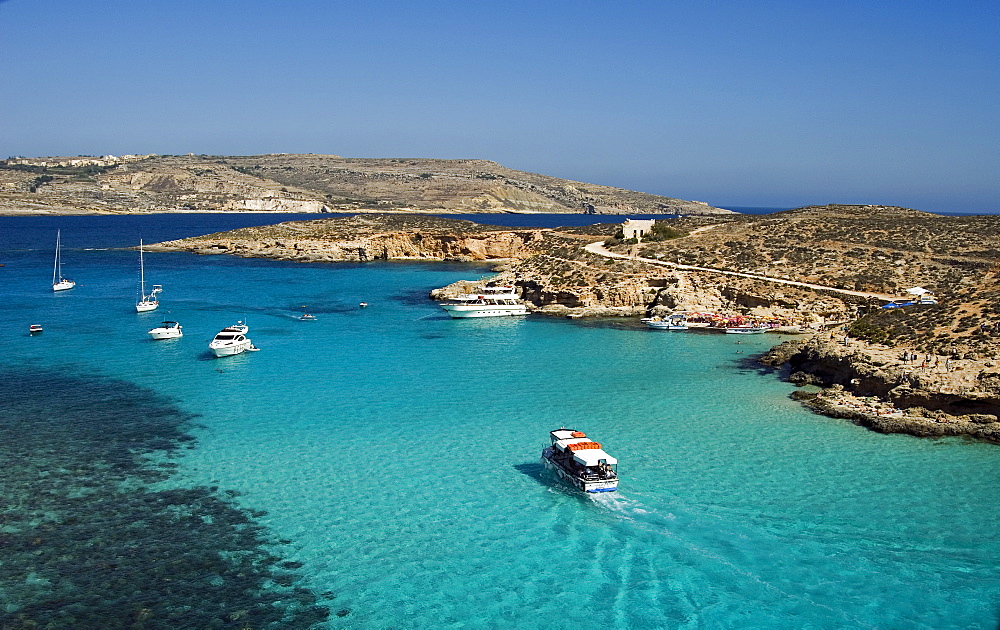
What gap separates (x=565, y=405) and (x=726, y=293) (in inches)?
985

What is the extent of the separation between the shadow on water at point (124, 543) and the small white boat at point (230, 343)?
11488 millimetres

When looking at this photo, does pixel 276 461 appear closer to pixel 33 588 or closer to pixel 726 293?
pixel 33 588

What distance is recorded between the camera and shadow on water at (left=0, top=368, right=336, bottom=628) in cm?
1488

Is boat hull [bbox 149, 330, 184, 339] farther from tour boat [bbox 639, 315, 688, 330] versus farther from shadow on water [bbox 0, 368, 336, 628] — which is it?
tour boat [bbox 639, 315, 688, 330]

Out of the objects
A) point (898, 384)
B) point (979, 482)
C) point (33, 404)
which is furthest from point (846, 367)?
point (33, 404)

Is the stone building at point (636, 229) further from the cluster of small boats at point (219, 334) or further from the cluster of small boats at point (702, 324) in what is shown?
the cluster of small boats at point (219, 334)

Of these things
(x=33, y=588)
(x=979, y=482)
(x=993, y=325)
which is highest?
(x=993, y=325)

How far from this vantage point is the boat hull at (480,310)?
50938 mm

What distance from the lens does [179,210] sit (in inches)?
6885

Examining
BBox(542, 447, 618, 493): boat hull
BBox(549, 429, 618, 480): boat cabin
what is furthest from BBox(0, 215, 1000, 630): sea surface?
BBox(549, 429, 618, 480): boat cabin

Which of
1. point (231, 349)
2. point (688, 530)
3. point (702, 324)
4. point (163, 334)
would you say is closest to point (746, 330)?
point (702, 324)

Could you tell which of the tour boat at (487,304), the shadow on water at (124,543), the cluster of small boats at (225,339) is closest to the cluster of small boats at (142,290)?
the cluster of small boats at (225,339)

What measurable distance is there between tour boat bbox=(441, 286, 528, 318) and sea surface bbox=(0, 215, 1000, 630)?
13.0 meters

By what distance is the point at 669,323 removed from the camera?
46938mm
